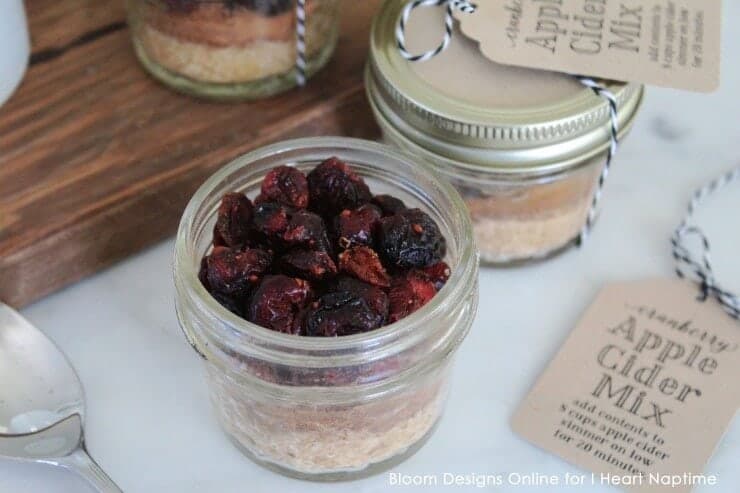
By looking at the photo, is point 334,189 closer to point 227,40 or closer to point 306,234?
point 306,234

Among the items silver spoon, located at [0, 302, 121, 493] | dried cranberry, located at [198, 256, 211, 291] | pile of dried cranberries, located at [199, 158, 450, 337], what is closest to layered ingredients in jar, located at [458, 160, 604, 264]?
pile of dried cranberries, located at [199, 158, 450, 337]

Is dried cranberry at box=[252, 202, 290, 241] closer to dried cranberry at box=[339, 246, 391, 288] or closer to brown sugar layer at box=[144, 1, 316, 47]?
dried cranberry at box=[339, 246, 391, 288]

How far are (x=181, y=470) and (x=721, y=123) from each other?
58cm

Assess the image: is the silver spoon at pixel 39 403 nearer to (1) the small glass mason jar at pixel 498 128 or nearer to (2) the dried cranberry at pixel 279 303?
(2) the dried cranberry at pixel 279 303

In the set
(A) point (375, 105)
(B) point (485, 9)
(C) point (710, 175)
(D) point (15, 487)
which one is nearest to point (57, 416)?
(D) point (15, 487)

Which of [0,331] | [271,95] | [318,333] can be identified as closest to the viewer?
[318,333]

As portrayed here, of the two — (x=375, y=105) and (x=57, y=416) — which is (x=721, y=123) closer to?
(x=375, y=105)

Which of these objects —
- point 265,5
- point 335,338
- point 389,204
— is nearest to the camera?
point 335,338

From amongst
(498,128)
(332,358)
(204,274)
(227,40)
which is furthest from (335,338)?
(227,40)

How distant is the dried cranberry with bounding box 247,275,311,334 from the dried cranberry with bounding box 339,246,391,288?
3cm

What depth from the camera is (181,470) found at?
0.62m

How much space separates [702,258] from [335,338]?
37 centimetres

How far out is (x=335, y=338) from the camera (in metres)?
0.51

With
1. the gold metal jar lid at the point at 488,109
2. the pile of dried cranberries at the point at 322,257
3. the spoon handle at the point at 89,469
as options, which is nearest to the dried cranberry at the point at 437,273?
the pile of dried cranberries at the point at 322,257
